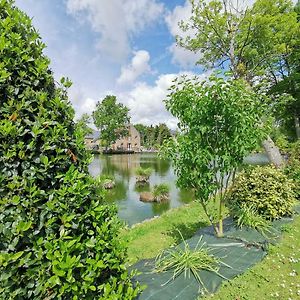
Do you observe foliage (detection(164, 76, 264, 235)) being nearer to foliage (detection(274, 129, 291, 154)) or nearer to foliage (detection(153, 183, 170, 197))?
foliage (detection(153, 183, 170, 197))

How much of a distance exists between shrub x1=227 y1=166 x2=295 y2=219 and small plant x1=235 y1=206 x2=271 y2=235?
16.5 inches

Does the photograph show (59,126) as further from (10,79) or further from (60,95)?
(10,79)

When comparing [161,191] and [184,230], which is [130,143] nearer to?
[161,191]

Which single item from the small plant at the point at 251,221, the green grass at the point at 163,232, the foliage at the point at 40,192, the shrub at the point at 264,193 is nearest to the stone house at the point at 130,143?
the green grass at the point at 163,232

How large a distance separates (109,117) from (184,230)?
163 ft

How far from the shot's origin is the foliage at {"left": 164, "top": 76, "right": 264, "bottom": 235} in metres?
4.12

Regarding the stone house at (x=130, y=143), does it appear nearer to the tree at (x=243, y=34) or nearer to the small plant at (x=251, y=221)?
the tree at (x=243, y=34)

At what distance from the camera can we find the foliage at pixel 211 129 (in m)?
4.12

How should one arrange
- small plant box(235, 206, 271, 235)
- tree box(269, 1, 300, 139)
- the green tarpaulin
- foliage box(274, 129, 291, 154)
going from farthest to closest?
1. tree box(269, 1, 300, 139)
2. foliage box(274, 129, 291, 154)
3. small plant box(235, 206, 271, 235)
4. the green tarpaulin

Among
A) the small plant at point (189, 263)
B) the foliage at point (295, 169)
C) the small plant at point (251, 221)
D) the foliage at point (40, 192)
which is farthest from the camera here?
the foliage at point (295, 169)

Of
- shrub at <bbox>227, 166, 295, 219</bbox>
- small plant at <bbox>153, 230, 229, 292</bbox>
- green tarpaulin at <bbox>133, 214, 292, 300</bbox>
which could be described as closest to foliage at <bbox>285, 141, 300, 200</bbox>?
shrub at <bbox>227, 166, 295, 219</bbox>

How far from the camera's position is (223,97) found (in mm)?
4062

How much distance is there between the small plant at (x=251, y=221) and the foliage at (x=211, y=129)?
3.88ft

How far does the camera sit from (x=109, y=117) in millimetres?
54219
